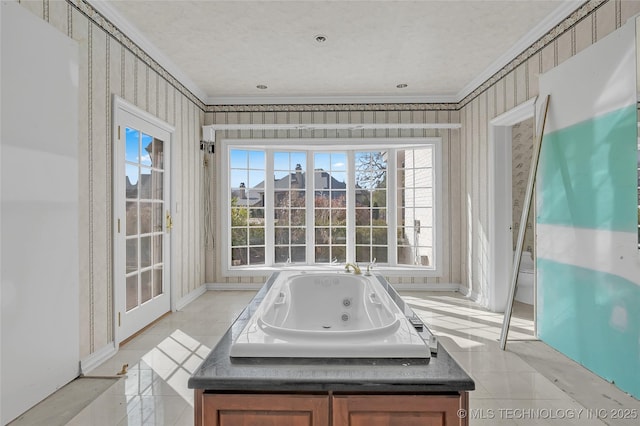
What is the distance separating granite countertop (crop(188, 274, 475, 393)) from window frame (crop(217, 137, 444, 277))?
10.5 feet

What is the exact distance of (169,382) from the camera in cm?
217

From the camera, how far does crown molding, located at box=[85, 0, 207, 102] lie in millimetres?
2457

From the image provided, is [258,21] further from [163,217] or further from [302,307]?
[302,307]

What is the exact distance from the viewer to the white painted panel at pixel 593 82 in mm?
2021

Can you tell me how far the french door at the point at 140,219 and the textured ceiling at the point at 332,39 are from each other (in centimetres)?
72

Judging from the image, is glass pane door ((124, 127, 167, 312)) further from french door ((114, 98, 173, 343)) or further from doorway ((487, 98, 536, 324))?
doorway ((487, 98, 536, 324))

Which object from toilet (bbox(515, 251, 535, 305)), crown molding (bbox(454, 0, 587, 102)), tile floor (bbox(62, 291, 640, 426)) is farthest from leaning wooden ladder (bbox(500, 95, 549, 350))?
toilet (bbox(515, 251, 535, 305))

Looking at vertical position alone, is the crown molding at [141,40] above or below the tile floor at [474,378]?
above

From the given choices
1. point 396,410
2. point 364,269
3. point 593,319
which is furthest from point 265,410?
point 364,269

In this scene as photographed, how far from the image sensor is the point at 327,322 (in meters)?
2.86

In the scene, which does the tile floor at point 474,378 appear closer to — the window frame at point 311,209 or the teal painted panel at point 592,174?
the teal painted panel at point 592,174

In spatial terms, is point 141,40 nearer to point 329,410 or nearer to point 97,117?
point 97,117

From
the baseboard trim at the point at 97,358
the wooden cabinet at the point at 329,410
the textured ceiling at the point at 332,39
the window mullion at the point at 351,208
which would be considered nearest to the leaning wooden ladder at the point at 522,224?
the textured ceiling at the point at 332,39

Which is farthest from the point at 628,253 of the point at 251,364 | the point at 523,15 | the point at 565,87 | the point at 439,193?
the point at 439,193
